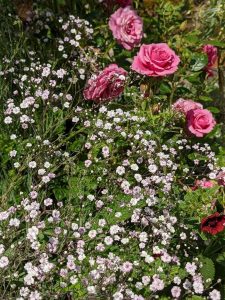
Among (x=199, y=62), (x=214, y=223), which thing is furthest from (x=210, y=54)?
(x=214, y=223)

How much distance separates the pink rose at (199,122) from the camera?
333cm

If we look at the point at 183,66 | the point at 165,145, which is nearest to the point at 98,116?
the point at 165,145

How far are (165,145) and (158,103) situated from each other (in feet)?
1.16

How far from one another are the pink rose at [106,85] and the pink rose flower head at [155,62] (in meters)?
0.11

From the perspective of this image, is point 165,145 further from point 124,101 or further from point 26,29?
point 26,29

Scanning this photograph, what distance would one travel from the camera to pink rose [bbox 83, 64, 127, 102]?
328cm

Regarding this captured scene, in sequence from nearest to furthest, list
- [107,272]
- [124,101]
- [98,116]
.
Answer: [107,272], [98,116], [124,101]

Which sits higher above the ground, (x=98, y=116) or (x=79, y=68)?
(x=79, y=68)

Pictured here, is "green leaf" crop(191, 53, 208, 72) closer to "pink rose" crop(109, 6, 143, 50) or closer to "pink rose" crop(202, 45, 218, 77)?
"pink rose" crop(202, 45, 218, 77)

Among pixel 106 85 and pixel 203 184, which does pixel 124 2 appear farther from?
pixel 203 184

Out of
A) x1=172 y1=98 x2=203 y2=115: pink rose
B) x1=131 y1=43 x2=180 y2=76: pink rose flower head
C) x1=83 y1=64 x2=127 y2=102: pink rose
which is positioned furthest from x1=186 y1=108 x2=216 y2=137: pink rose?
x1=83 y1=64 x2=127 y2=102: pink rose

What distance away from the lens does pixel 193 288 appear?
97.4 inches

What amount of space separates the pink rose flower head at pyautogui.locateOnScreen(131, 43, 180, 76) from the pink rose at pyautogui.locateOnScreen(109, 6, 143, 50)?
0.30 meters

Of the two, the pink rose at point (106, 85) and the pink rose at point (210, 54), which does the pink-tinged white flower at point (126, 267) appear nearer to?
the pink rose at point (106, 85)
